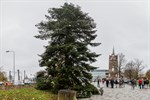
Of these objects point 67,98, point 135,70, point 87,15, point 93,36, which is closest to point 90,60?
point 93,36

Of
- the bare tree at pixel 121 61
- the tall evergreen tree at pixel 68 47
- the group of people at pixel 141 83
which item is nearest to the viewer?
the tall evergreen tree at pixel 68 47

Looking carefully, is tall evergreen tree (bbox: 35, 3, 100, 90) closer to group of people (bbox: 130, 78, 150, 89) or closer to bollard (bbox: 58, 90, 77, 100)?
group of people (bbox: 130, 78, 150, 89)

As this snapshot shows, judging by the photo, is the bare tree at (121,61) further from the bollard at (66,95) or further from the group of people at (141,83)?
the bollard at (66,95)

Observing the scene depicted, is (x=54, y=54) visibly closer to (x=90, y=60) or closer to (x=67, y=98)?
(x=90, y=60)

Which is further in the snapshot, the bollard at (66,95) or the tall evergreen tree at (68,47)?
the tall evergreen tree at (68,47)

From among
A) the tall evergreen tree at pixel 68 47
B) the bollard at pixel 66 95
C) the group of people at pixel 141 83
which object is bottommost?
the group of people at pixel 141 83

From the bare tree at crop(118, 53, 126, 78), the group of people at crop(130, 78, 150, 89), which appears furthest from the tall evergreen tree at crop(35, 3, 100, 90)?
the bare tree at crop(118, 53, 126, 78)

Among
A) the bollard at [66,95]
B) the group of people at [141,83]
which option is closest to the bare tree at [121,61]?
the group of people at [141,83]

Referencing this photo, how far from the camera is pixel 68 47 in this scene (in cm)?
3497

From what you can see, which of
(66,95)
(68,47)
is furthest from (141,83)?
(66,95)

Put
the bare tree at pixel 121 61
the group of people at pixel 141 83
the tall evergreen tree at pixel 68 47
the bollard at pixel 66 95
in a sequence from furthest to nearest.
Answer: the bare tree at pixel 121 61
the group of people at pixel 141 83
the tall evergreen tree at pixel 68 47
the bollard at pixel 66 95

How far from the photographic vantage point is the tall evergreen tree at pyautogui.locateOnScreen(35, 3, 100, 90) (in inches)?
1371

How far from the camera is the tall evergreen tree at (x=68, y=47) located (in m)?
34.8

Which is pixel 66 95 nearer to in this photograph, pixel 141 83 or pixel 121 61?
pixel 141 83
